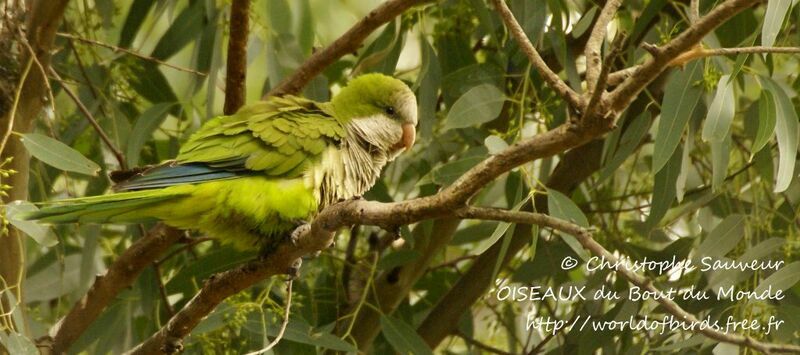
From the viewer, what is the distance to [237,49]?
2.44m

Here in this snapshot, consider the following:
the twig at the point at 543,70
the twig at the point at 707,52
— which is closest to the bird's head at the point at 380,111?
the twig at the point at 543,70

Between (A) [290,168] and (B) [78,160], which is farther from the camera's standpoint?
(A) [290,168]

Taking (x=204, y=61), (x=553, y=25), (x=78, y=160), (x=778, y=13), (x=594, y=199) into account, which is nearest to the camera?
(x=778, y=13)

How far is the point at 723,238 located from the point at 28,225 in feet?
4.87

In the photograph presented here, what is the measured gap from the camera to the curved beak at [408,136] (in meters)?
2.72

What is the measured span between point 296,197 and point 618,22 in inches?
38.3

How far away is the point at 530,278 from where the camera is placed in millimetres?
2752

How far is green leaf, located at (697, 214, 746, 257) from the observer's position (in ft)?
7.86

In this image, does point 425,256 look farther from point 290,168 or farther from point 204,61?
point 204,61

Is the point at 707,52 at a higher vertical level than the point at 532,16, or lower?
lower

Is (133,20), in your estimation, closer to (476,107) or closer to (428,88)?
(428,88)

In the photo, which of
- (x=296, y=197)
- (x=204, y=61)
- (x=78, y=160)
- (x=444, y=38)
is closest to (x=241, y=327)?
(x=296, y=197)

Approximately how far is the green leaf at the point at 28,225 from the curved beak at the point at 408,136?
3.18 feet

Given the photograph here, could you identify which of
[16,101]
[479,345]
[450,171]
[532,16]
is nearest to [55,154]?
[16,101]
